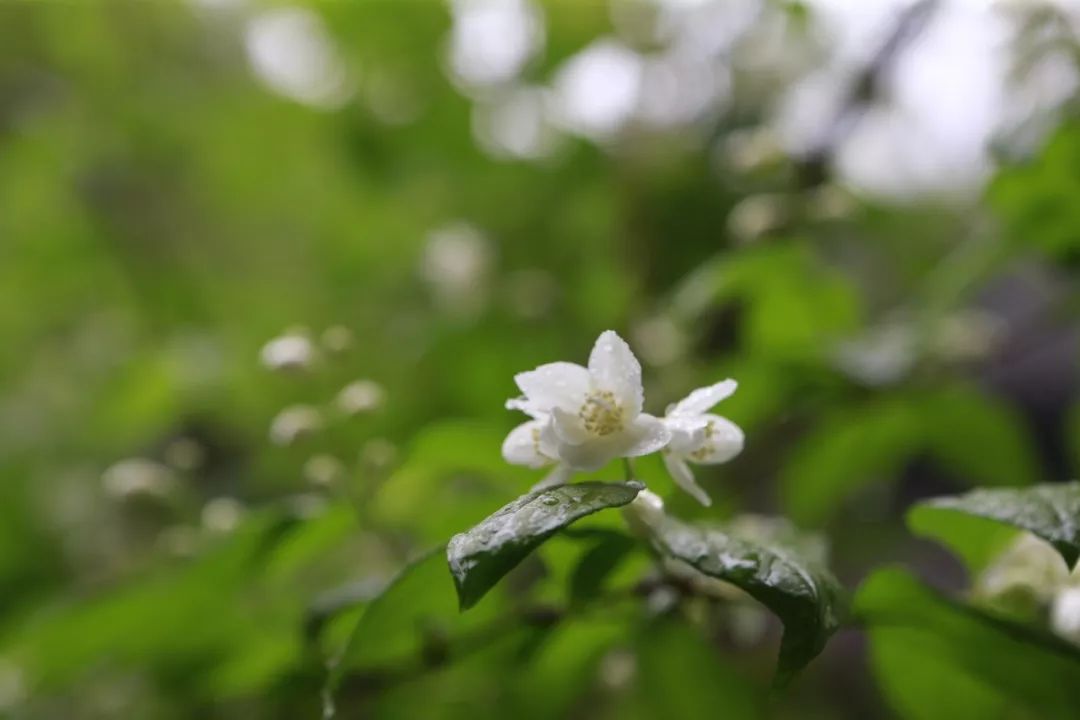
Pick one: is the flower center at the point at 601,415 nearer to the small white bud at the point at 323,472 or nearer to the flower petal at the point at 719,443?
the flower petal at the point at 719,443

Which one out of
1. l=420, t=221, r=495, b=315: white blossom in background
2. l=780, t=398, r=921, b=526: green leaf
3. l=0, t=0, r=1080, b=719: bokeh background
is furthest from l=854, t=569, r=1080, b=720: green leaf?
l=420, t=221, r=495, b=315: white blossom in background

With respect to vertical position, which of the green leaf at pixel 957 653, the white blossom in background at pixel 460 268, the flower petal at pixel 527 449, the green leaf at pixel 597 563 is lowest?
the green leaf at pixel 957 653

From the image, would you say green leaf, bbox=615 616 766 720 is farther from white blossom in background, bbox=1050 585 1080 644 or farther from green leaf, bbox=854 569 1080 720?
white blossom in background, bbox=1050 585 1080 644

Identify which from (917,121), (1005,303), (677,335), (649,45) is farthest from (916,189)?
(677,335)

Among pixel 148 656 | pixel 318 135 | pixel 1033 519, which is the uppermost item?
pixel 318 135

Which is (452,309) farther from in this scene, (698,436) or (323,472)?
(698,436)

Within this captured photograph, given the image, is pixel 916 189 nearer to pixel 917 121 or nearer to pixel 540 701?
pixel 917 121

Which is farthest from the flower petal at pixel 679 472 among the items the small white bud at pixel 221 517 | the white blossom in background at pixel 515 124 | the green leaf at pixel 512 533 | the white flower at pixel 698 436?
the white blossom in background at pixel 515 124
